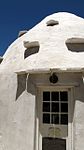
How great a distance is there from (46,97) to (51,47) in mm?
2193

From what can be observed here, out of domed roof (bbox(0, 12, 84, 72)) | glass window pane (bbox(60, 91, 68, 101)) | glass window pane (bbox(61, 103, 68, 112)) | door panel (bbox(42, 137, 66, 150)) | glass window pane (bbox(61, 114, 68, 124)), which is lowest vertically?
door panel (bbox(42, 137, 66, 150))

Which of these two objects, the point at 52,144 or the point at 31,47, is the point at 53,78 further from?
the point at 52,144

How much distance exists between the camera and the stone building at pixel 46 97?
39.1 ft

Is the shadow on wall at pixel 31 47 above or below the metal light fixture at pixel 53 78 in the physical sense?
above

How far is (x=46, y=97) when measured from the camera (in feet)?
40.9

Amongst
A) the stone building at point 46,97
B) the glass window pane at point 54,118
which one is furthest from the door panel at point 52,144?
the glass window pane at point 54,118

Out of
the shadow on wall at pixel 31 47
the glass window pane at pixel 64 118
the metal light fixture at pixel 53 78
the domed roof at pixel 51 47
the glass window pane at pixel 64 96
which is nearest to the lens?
the metal light fixture at pixel 53 78

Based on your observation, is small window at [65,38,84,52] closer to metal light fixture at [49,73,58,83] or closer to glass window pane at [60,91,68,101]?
metal light fixture at [49,73,58,83]

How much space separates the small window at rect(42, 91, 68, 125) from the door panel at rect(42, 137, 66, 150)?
75 cm

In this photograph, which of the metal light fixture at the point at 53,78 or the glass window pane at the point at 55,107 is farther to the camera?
the glass window pane at the point at 55,107

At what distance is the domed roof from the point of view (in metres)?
12.4

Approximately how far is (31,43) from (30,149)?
464 cm

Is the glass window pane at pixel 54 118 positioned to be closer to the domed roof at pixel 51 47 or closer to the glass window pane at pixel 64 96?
the glass window pane at pixel 64 96

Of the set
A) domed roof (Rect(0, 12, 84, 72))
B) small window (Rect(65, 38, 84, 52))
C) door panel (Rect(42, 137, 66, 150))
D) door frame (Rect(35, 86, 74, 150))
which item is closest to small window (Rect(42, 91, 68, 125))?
door frame (Rect(35, 86, 74, 150))
